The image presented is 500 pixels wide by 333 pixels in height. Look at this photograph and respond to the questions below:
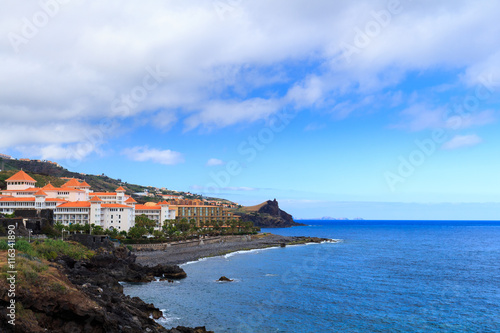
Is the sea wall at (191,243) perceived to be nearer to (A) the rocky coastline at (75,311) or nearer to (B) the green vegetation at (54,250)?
(B) the green vegetation at (54,250)

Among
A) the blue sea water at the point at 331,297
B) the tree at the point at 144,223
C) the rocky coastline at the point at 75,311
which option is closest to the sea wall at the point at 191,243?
the tree at the point at 144,223

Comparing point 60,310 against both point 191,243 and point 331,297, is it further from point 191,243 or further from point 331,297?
point 191,243

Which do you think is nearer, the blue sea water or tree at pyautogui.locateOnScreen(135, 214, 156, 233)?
the blue sea water

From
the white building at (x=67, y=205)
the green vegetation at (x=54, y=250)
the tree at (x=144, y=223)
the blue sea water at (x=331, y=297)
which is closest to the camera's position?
the blue sea water at (x=331, y=297)

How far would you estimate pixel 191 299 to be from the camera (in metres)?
38.2

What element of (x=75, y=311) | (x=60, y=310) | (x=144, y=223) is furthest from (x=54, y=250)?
(x=144, y=223)

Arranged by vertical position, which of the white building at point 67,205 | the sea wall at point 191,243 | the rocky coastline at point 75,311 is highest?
the white building at point 67,205

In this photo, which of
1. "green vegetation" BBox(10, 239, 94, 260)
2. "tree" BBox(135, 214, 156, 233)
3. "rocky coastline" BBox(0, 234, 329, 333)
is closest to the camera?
"rocky coastline" BBox(0, 234, 329, 333)

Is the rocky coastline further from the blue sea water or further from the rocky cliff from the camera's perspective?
the blue sea water

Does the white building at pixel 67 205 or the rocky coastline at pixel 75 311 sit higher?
the white building at pixel 67 205

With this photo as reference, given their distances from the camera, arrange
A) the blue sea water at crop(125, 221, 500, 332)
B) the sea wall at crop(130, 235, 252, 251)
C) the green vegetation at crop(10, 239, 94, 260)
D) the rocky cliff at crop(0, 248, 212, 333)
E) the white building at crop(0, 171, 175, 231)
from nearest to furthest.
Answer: the rocky cliff at crop(0, 248, 212, 333)
the blue sea water at crop(125, 221, 500, 332)
the green vegetation at crop(10, 239, 94, 260)
the sea wall at crop(130, 235, 252, 251)
the white building at crop(0, 171, 175, 231)

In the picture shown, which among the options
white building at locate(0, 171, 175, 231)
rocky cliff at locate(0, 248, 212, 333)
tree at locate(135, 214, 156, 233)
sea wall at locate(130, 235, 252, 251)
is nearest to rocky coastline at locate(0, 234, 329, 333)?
rocky cliff at locate(0, 248, 212, 333)

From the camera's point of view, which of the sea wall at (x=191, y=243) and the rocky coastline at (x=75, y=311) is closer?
the rocky coastline at (x=75, y=311)

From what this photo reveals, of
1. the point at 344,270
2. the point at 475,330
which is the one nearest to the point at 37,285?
the point at 475,330
